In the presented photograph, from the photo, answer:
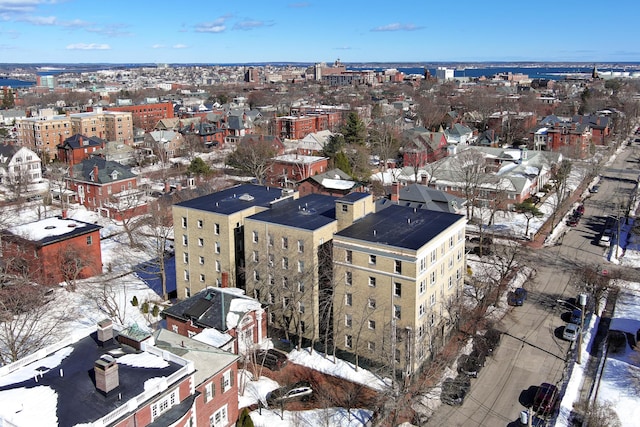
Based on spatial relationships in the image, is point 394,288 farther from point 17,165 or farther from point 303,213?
point 17,165

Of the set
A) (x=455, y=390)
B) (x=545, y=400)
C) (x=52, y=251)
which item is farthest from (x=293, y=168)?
(x=545, y=400)

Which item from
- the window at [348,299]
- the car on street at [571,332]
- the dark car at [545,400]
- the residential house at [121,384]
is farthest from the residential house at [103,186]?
the dark car at [545,400]

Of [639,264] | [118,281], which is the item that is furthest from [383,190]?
[118,281]

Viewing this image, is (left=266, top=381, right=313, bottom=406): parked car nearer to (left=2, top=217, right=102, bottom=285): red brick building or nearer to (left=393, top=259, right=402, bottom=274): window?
(left=393, top=259, right=402, bottom=274): window

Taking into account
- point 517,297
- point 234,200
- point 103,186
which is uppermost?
point 234,200

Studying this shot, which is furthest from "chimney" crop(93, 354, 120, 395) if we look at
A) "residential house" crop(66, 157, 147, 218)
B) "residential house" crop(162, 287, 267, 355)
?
"residential house" crop(66, 157, 147, 218)

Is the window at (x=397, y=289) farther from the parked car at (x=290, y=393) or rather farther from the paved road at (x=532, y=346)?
the parked car at (x=290, y=393)
